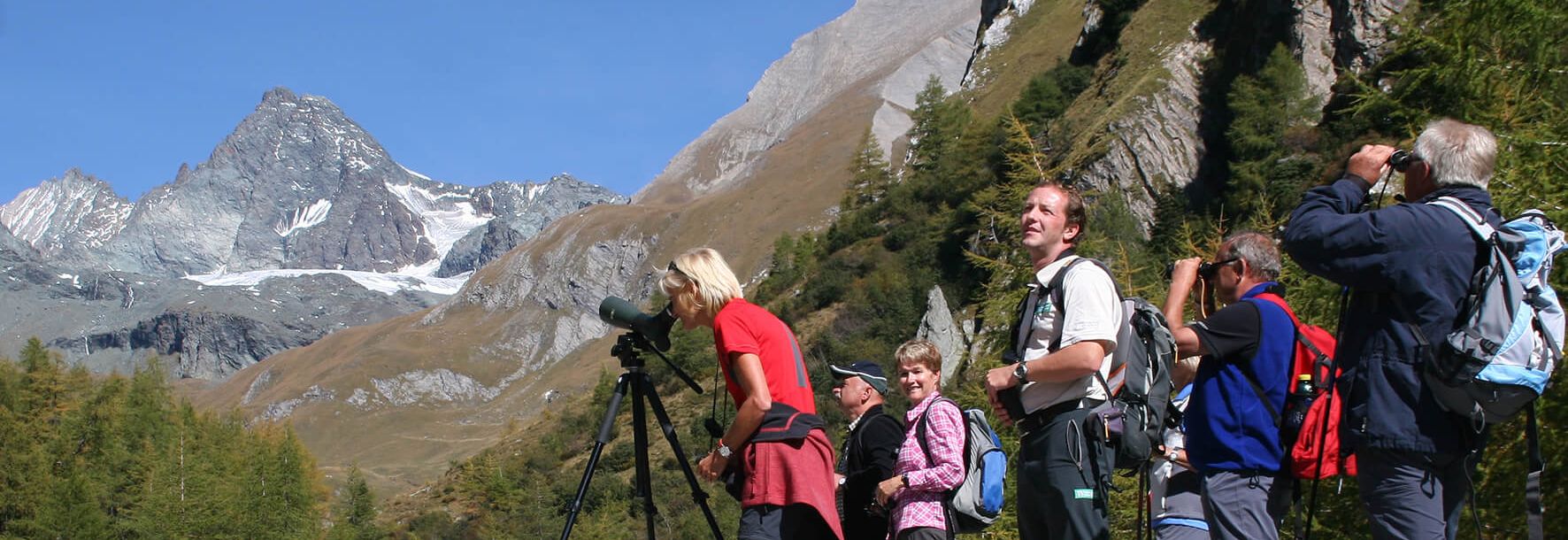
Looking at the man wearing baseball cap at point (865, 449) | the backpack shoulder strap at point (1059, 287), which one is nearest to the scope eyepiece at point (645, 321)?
the man wearing baseball cap at point (865, 449)

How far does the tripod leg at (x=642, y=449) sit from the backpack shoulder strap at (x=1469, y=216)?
3.67 m

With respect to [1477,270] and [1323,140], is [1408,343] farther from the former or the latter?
[1323,140]

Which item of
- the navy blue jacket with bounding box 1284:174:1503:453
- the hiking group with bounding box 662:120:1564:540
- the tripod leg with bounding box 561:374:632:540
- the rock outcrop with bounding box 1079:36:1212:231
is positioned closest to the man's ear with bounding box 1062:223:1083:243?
the hiking group with bounding box 662:120:1564:540

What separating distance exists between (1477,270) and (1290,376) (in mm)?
918

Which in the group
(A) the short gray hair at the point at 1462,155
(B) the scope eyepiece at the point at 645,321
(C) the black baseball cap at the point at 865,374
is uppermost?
(B) the scope eyepiece at the point at 645,321

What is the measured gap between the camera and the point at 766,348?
5.12 meters

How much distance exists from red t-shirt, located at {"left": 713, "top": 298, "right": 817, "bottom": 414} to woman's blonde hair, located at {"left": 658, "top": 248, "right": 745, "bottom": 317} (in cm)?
4

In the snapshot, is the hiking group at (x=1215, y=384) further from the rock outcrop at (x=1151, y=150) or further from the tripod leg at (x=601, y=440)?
the rock outcrop at (x=1151, y=150)

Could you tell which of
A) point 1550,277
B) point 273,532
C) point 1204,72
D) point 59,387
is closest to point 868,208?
point 1204,72

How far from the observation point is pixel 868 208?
82812 mm

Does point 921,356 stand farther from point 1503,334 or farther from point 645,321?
point 1503,334

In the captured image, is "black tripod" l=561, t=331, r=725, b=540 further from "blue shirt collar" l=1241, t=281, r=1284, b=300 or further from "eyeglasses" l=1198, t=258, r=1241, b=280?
"blue shirt collar" l=1241, t=281, r=1284, b=300

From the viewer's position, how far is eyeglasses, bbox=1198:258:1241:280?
16.2ft

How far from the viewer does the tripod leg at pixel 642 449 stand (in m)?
5.91
